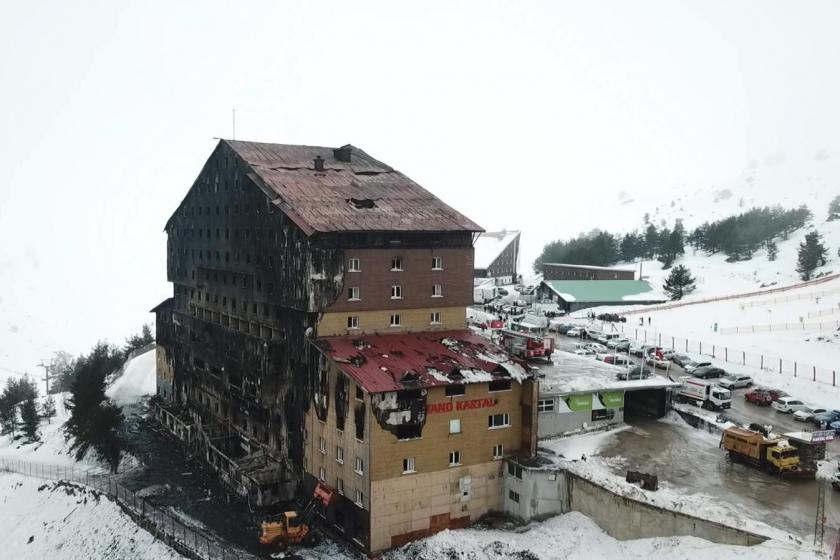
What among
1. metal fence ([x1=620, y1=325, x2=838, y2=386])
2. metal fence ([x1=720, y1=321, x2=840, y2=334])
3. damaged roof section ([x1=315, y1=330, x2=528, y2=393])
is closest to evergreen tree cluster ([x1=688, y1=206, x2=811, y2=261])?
metal fence ([x1=720, y1=321, x2=840, y2=334])

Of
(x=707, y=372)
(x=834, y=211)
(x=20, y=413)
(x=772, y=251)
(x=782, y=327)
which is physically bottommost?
(x=20, y=413)

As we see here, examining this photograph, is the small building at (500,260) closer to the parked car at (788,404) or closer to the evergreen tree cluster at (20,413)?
the evergreen tree cluster at (20,413)

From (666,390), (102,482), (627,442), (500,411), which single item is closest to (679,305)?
(666,390)

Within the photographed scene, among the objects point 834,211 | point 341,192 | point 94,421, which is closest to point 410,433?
point 341,192

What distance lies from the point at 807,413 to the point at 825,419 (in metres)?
1.88

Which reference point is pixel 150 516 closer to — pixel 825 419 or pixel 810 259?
pixel 825 419

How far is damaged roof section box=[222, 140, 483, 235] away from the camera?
45.3m

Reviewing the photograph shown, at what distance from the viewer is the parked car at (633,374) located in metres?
51.6

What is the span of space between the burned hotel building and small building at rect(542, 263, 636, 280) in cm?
6883

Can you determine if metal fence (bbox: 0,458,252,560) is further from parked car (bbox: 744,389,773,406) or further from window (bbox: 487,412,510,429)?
parked car (bbox: 744,389,773,406)

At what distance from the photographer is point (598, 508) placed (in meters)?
36.8

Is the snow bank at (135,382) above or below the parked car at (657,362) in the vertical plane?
below

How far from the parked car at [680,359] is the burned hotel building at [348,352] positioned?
88.7 ft

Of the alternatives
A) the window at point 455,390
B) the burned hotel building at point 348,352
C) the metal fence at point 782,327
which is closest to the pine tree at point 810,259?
the metal fence at point 782,327
